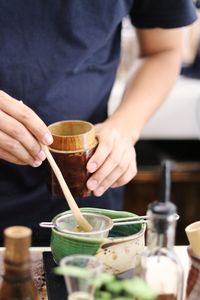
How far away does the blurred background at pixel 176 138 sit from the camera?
94.7 inches

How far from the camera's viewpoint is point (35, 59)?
1376 millimetres

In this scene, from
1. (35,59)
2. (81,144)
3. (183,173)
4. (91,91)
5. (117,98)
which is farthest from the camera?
(183,173)

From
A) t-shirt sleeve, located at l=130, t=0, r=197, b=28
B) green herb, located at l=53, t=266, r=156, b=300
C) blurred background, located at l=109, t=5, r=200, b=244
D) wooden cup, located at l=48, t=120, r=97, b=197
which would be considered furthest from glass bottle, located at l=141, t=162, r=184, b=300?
blurred background, located at l=109, t=5, r=200, b=244

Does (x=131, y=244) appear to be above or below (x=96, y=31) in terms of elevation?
below

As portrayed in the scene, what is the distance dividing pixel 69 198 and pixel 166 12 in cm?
65

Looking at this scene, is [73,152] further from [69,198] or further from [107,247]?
[107,247]

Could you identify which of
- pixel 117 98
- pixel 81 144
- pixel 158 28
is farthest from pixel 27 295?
pixel 117 98

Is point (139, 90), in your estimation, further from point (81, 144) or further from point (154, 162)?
point (154, 162)

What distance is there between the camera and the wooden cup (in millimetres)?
1147

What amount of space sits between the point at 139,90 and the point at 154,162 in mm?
1131

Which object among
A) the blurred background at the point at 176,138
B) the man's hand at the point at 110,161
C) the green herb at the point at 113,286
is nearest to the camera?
the green herb at the point at 113,286

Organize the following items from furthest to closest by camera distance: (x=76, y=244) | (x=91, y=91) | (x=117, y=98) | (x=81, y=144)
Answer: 1. (x=117, y=98)
2. (x=91, y=91)
3. (x=81, y=144)
4. (x=76, y=244)

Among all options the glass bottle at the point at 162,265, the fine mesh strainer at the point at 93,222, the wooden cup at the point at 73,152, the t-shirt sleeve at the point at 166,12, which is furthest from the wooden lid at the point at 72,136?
the t-shirt sleeve at the point at 166,12

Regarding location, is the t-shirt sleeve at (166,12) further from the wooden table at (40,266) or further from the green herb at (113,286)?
the green herb at (113,286)
